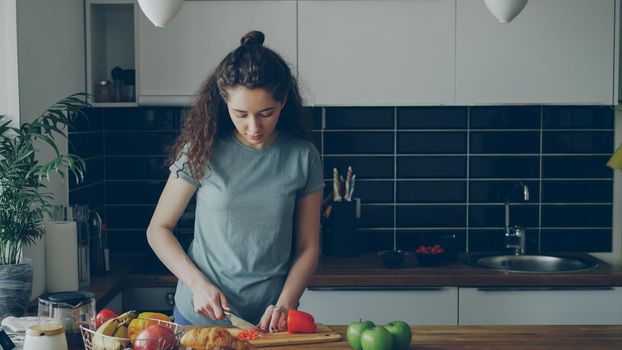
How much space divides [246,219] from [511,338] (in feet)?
2.58

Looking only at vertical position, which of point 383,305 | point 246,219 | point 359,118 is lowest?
point 383,305

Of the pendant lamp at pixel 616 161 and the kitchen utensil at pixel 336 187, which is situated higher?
the pendant lamp at pixel 616 161

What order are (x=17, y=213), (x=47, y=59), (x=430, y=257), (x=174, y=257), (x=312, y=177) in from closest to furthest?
(x=174, y=257) < (x=312, y=177) < (x=17, y=213) < (x=47, y=59) < (x=430, y=257)

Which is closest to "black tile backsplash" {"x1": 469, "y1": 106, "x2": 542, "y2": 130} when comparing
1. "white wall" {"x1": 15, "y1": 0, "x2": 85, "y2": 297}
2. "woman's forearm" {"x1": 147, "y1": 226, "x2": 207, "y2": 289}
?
"white wall" {"x1": 15, "y1": 0, "x2": 85, "y2": 297}

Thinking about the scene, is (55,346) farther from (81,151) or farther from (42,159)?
(81,151)

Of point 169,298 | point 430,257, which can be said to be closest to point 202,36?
point 169,298

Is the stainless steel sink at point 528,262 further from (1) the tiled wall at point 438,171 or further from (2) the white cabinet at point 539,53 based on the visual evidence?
(2) the white cabinet at point 539,53

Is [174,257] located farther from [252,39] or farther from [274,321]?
[252,39]

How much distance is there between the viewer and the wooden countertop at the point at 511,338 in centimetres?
210

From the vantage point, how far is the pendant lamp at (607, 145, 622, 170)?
12.1ft

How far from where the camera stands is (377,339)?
76.2 inches

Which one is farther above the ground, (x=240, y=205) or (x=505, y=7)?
(x=505, y=7)

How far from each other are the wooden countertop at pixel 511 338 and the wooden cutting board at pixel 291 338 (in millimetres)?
16

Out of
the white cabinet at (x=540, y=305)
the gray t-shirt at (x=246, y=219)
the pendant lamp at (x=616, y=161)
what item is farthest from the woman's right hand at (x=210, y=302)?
the pendant lamp at (x=616, y=161)
